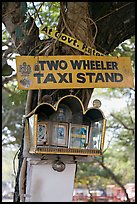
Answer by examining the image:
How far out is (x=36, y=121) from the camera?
3.23ft

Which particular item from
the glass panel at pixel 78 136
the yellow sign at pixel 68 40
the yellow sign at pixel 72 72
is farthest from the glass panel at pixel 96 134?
the yellow sign at pixel 68 40

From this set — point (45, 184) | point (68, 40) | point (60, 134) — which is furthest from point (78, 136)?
point (68, 40)

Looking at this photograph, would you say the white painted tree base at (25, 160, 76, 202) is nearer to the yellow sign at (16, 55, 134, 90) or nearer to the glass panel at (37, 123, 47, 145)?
the glass panel at (37, 123, 47, 145)

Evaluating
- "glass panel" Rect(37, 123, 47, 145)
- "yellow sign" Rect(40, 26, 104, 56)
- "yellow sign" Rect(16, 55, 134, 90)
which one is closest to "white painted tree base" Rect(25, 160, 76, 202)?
"glass panel" Rect(37, 123, 47, 145)

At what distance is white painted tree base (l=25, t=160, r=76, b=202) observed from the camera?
1058mm

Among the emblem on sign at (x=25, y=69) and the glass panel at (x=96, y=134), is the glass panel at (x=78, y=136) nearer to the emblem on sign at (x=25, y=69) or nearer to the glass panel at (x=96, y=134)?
the glass panel at (x=96, y=134)

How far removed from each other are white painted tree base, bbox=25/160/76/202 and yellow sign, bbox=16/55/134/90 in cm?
25

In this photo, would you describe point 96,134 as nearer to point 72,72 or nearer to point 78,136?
point 78,136

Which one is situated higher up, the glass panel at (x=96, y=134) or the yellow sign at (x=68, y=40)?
the yellow sign at (x=68, y=40)

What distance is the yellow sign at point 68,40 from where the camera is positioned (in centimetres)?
116

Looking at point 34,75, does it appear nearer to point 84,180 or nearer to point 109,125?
point 109,125

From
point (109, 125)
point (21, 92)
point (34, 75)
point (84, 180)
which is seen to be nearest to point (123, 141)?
point (109, 125)

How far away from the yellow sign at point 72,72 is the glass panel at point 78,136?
129 millimetres

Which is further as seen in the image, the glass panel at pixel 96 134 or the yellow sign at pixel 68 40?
the yellow sign at pixel 68 40
